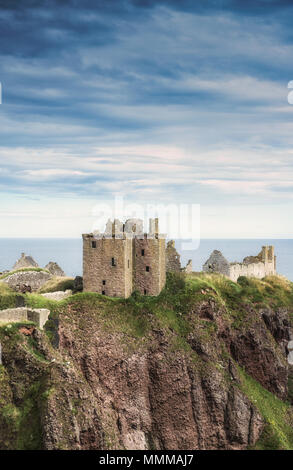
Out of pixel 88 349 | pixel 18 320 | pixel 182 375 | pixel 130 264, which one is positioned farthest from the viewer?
pixel 130 264

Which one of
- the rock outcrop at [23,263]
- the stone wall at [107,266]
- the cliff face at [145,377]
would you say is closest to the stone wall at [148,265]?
the cliff face at [145,377]

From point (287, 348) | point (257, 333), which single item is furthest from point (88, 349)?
point (287, 348)

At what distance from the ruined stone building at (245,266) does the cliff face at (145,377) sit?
7.77 metres

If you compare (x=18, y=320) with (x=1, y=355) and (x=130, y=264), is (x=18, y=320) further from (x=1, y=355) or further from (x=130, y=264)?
(x=130, y=264)

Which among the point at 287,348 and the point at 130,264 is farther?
the point at 287,348

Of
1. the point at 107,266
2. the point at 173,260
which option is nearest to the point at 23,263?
the point at 173,260

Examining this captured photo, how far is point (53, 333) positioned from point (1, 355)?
545cm

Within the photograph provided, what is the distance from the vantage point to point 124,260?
51.8 metres

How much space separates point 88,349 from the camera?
47219 mm

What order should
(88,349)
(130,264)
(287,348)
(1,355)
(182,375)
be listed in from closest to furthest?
(1,355) → (88,349) → (182,375) → (130,264) → (287,348)

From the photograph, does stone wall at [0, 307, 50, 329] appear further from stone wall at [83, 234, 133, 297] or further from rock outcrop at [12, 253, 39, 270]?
rock outcrop at [12, 253, 39, 270]

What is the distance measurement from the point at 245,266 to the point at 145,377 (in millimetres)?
28032

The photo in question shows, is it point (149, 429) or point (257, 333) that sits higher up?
point (257, 333)
